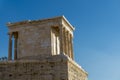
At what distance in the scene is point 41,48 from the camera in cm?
2017

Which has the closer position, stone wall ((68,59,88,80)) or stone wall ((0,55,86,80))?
stone wall ((0,55,86,80))

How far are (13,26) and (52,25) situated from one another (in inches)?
115

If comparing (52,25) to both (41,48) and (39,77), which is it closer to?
(41,48)

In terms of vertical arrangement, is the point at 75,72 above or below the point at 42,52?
below

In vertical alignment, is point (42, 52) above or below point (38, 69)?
above

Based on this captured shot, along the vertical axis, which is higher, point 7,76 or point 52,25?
point 52,25

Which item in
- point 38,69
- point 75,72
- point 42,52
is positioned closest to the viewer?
point 38,69

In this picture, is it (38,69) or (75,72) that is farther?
(75,72)

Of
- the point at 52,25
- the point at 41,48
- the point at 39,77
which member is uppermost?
the point at 52,25

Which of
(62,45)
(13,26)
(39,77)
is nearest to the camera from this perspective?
(39,77)

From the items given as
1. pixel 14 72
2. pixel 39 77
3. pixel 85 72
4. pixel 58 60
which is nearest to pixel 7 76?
pixel 14 72

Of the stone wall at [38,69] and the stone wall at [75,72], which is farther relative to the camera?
the stone wall at [75,72]

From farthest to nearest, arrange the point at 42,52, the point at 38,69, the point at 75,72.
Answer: the point at 42,52 < the point at 75,72 < the point at 38,69

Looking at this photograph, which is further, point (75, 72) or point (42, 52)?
point (42, 52)
